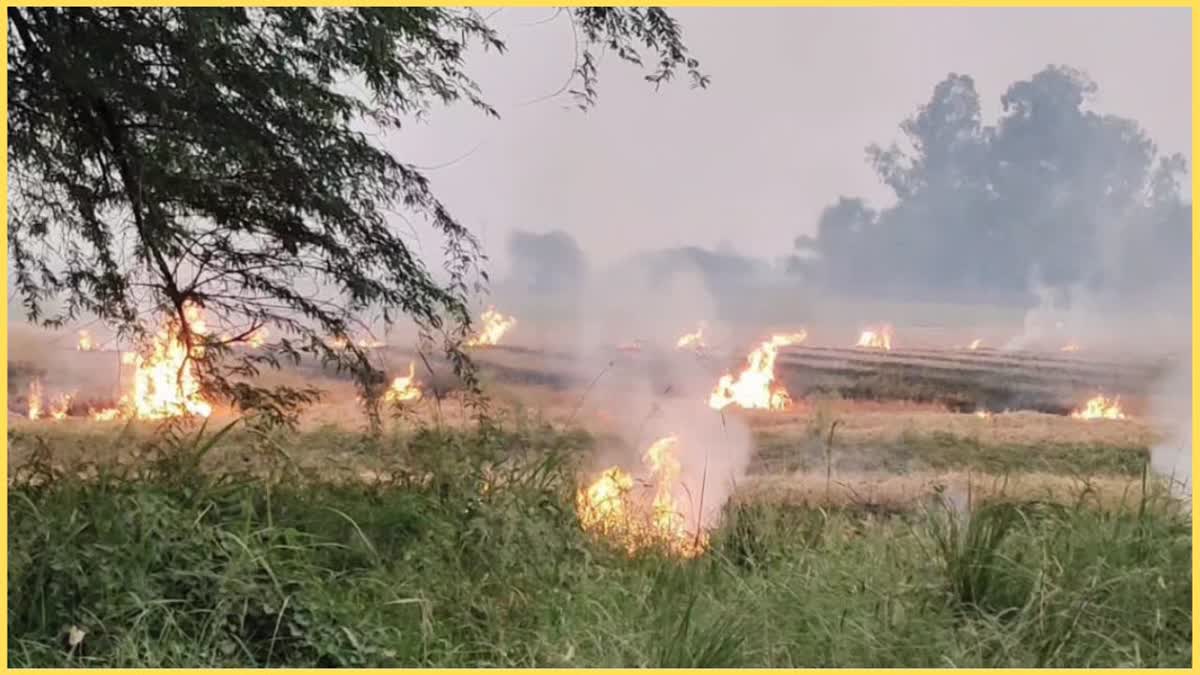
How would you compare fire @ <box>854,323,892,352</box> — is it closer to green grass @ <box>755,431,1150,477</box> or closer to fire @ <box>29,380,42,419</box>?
green grass @ <box>755,431,1150,477</box>

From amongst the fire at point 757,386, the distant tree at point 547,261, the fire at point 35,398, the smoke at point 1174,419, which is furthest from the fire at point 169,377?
the smoke at point 1174,419

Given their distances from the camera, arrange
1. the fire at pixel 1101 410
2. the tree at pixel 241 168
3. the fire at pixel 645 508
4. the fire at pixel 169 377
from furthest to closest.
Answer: the fire at pixel 1101 410 < the fire at pixel 169 377 < the fire at pixel 645 508 < the tree at pixel 241 168

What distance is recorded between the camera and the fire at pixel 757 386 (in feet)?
11.6

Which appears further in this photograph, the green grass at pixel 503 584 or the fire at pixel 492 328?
the fire at pixel 492 328

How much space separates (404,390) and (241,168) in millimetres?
882

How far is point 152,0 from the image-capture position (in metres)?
2.67

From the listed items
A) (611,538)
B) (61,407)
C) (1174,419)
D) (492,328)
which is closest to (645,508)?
(611,538)

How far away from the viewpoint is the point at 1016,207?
3.50m

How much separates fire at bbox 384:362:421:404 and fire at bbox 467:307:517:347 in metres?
0.22

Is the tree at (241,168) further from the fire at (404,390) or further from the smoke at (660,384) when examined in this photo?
the smoke at (660,384)

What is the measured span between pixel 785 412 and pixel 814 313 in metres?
0.36

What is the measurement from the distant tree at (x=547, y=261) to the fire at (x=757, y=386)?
0.61m

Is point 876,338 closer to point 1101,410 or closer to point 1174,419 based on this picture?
point 1101,410

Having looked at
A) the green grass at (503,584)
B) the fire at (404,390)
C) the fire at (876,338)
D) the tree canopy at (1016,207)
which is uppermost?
the tree canopy at (1016,207)
